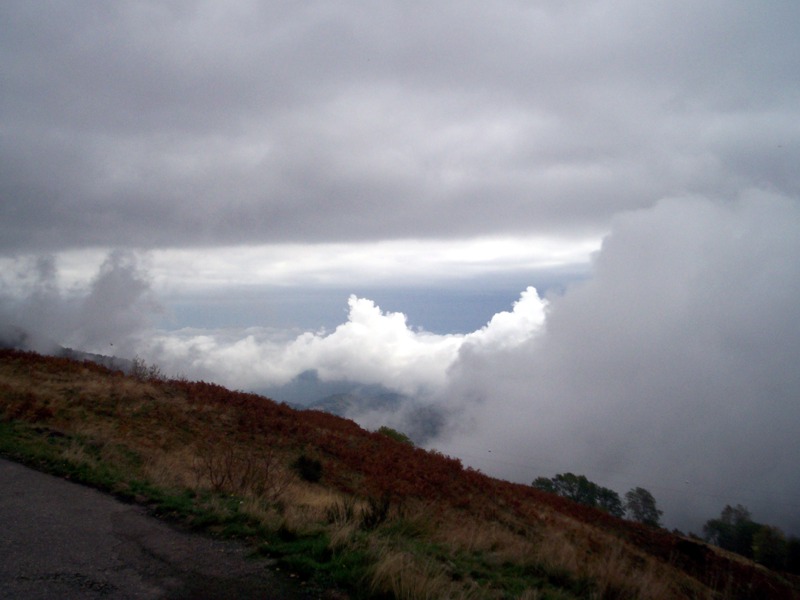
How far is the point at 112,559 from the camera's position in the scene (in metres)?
5.74

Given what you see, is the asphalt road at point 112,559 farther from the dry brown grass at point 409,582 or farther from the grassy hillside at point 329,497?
the dry brown grass at point 409,582

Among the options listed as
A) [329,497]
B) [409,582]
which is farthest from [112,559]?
[329,497]

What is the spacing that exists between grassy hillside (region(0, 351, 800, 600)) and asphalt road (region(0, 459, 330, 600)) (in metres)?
0.39

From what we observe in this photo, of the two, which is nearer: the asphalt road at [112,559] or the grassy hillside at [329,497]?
the asphalt road at [112,559]

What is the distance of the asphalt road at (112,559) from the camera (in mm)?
5047

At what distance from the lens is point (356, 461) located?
64.0 ft

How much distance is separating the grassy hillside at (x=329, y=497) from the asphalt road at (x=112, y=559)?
0.39 m

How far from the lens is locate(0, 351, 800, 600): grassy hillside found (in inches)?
259

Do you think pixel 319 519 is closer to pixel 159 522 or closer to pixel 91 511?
pixel 159 522

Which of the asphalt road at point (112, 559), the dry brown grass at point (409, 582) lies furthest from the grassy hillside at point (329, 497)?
the asphalt road at point (112, 559)

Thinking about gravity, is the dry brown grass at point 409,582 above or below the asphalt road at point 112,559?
above

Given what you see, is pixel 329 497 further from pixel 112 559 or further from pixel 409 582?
pixel 409 582

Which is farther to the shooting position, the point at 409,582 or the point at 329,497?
the point at 329,497

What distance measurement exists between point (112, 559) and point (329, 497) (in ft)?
19.5
